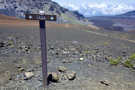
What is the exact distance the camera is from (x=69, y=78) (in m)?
7.07

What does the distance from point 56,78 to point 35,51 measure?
6017 millimetres

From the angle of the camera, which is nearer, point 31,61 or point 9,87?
point 9,87

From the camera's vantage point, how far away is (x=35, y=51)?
12344 mm

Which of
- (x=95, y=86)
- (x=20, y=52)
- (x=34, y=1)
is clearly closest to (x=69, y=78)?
(x=95, y=86)

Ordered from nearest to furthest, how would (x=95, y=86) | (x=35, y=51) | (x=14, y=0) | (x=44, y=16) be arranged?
1. (x=44, y=16)
2. (x=95, y=86)
3. (x=35, y=51)
4. (x=14, y=0)

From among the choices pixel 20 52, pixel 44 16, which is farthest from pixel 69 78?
pixel 20 52

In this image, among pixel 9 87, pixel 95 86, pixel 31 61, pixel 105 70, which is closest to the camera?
pixel 9 87

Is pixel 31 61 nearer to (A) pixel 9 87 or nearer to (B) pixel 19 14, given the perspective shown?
(A) pixel 9 87

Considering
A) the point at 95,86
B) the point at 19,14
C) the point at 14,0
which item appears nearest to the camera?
the point at 95,86

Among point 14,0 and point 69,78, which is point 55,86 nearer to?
point 69,78

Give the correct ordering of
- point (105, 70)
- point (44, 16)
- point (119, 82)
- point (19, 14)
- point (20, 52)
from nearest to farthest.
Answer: point (44, 16), point (119, 82), point (105, 70), point (20, 52), point (19, 14)

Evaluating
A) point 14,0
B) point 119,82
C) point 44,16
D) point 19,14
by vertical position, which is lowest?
point 119,82

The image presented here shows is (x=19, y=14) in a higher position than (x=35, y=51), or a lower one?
higher

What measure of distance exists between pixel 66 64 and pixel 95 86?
336cm
